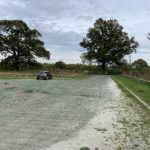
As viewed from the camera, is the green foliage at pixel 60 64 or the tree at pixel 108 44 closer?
the tree at pixel 108 44

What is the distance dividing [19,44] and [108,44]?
88.2 ft

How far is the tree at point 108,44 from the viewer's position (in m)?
112

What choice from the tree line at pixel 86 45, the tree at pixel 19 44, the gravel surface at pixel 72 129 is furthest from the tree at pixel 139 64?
the gravel surface at pixel 72 129

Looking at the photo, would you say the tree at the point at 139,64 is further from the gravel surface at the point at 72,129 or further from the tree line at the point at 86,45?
the gravel surface at the point at 72,129

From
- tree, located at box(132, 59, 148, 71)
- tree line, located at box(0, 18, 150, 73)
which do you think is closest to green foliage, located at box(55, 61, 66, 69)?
tree line, located at box(0, 18, 150, 73)

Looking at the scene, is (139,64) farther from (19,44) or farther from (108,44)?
(19,44)

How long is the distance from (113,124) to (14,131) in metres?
3.33

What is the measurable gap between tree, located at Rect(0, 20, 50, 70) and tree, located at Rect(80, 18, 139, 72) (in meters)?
14.5

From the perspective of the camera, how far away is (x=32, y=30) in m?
104

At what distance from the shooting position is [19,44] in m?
102

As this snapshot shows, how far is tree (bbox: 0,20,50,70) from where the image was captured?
102 metres

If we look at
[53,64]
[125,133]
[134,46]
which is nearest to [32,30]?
[53,64]

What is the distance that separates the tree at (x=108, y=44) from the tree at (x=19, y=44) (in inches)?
572

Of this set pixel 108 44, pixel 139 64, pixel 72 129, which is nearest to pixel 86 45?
pixel 108 44
